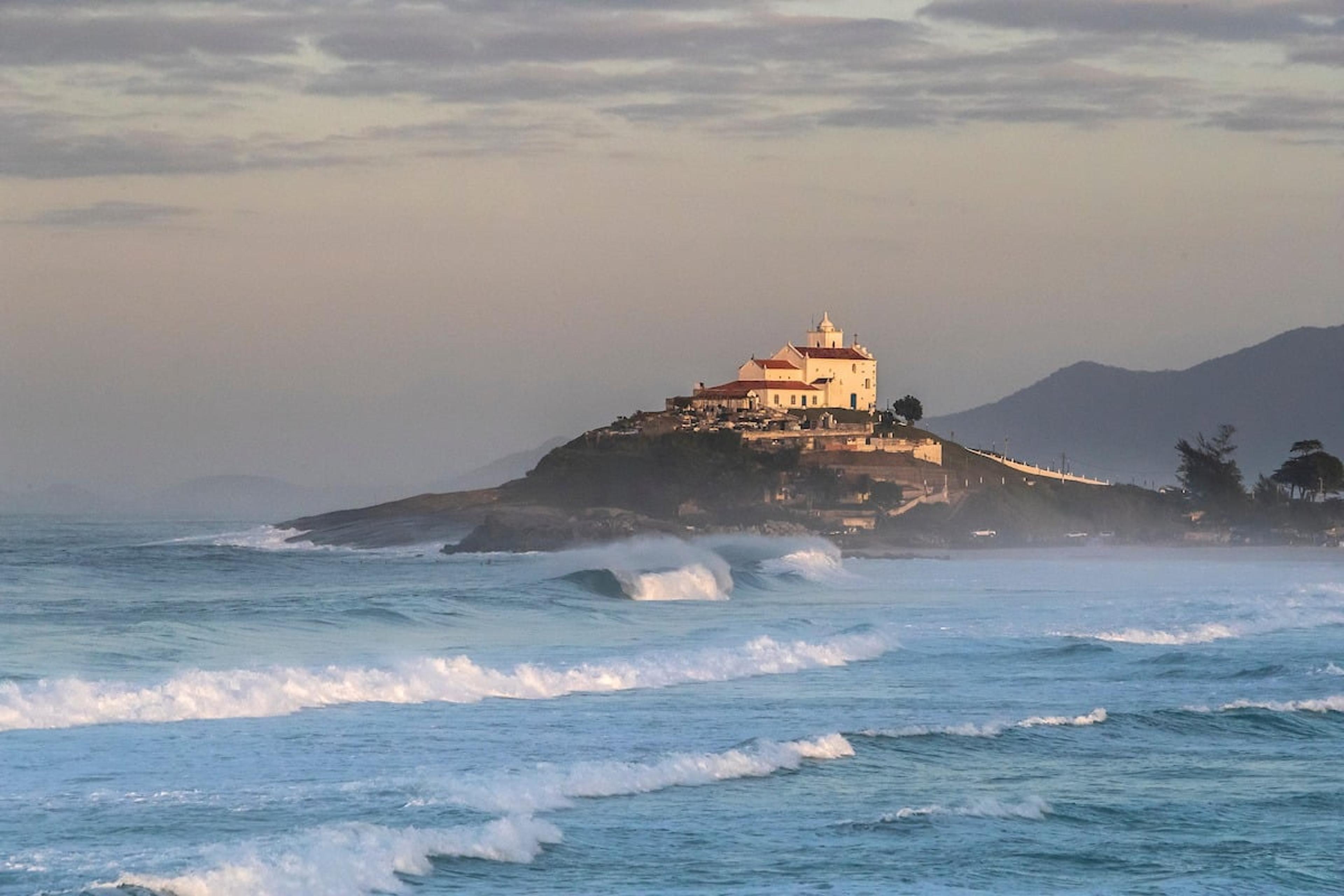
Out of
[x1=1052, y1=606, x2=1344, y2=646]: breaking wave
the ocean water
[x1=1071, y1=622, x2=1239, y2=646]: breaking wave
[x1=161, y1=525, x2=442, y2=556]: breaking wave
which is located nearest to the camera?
the ocean water

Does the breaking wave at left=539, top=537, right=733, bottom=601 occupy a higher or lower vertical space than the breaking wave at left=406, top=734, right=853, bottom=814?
higher

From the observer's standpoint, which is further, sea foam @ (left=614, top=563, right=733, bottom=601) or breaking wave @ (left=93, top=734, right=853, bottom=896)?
sea foam @ (left=614, top=563, right=733, bottom=601)

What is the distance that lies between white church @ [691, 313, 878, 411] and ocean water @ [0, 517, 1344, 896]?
308 feet

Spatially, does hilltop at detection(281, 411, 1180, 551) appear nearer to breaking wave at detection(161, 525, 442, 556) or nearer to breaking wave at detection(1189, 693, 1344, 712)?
breaking wave at detection(161, 525, 442, 556)

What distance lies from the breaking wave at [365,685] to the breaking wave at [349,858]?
Answer: 269 inches

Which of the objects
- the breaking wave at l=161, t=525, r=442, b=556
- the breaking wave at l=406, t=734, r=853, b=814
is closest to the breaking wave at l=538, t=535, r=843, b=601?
the breaking wave at l=161, t=525, r=442, b=556

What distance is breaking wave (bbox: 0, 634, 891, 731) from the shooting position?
803 inches

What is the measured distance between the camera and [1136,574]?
230 ft

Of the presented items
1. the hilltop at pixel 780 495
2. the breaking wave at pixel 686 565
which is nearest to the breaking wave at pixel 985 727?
the breaking wave at pixel 686 565

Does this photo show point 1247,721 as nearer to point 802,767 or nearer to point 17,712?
point 802,767

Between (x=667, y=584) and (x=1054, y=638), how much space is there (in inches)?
740

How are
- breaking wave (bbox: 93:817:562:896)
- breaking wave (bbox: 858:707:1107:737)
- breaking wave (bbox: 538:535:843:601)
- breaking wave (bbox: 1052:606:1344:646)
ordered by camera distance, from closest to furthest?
1. breaking wave (bbox: 93:817:562:896)
2. breaking wave (bbox: 858:707:1107:737)
3. breaking wave (bbox: 1052:606:1344:646)
4. breaking wave (bbox: 538:535:843:601)

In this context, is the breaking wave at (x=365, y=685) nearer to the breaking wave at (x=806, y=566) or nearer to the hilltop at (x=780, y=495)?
the breaking wave at (x=806, y=566)

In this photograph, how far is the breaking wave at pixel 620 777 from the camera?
52.5 feet
